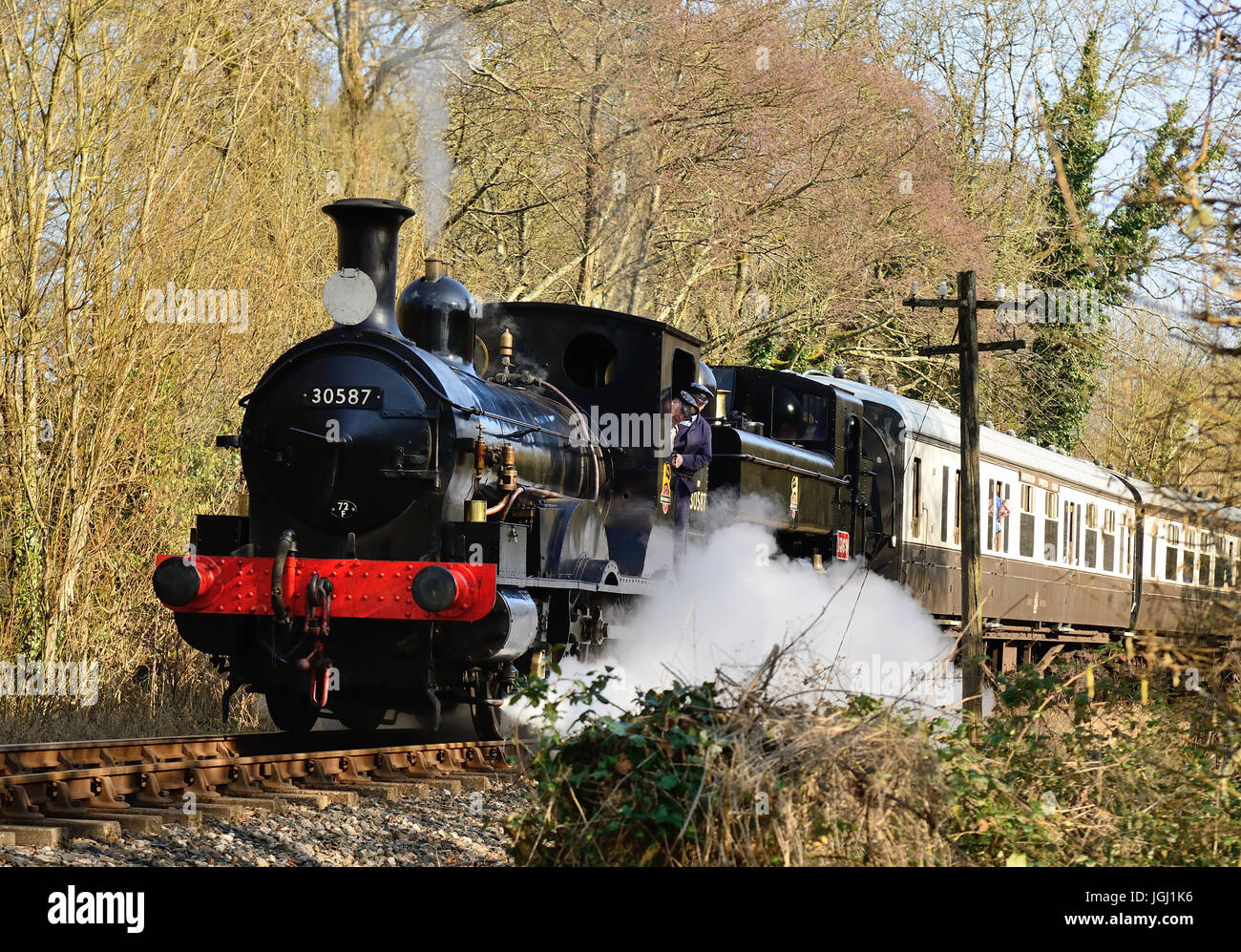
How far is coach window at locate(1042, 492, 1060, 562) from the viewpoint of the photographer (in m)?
18.5

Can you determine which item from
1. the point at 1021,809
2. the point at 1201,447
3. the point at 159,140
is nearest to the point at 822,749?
the point at 1021,809

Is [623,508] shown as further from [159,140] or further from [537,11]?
[537,11]

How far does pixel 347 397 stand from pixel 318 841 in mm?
3086

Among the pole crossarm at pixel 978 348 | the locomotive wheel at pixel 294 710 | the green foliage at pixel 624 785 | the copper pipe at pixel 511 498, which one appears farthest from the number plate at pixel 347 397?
the pole crossarm at pixel 978 348

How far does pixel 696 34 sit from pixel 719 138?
131 centimetres

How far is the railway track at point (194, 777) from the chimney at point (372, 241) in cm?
264

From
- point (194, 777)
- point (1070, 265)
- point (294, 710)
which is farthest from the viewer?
point (1070, 265)

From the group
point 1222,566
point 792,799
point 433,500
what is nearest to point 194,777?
point 433,500

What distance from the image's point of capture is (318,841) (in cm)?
640

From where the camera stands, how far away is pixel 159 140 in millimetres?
11688

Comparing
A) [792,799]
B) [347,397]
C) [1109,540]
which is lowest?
[792,799]

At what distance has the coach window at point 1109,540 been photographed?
20.8m

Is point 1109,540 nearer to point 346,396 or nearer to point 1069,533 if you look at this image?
point 1069,533

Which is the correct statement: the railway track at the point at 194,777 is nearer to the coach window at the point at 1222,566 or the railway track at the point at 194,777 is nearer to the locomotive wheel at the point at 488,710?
the locomotive wheel at the point at 488,710
